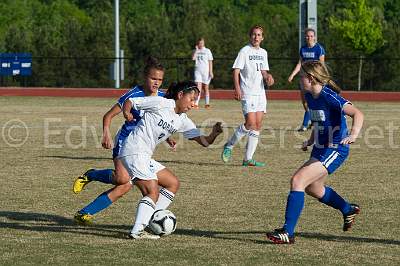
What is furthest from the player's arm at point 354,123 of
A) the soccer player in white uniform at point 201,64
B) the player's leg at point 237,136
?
the soccer player in white uniform at point 201,64

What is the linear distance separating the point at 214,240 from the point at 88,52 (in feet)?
133

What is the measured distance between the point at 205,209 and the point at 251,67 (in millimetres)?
5197

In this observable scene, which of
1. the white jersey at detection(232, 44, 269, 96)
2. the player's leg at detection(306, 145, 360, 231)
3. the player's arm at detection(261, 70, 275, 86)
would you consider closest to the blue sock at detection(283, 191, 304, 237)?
the player's leg at detection(306, 145, 360, 231)

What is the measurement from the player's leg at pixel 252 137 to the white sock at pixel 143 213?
240 inches

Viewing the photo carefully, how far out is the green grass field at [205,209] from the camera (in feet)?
25.5

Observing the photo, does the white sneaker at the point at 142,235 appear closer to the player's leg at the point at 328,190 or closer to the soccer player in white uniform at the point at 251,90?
the player's leg at the point at 328,190

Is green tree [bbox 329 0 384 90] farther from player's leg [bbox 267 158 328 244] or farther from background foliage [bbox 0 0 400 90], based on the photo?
player's leg [bbox 267 158 328 244]

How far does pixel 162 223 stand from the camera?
333 inches

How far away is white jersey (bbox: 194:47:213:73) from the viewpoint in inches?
1169

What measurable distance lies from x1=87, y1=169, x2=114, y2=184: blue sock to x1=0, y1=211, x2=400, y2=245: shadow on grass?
0.48m

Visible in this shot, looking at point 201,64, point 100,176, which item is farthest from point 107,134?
point 201,64

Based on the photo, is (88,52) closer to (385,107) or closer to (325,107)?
(385,107)

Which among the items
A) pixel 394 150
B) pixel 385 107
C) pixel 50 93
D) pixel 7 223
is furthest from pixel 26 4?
pixel 7 223

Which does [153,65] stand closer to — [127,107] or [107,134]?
[127,107]
